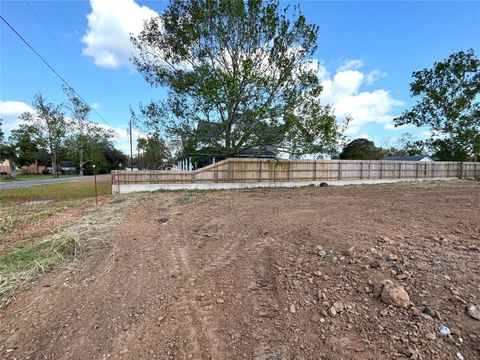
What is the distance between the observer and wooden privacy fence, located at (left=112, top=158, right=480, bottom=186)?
1264 cm

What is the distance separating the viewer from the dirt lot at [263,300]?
1.97 meters

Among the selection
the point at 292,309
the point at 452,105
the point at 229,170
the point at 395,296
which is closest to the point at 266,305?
the point at 292,309

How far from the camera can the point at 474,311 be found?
83.1 inches

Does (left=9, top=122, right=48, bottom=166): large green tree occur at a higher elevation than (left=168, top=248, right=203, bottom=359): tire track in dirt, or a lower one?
higher

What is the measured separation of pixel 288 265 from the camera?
3.26 meters

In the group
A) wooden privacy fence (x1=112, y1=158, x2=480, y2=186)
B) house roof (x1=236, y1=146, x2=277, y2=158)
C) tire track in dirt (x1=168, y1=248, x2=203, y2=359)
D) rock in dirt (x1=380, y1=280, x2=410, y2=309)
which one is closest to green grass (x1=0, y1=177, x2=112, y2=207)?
wooden privacy fence (x1=112, y1=158, x2=480, y2=186)

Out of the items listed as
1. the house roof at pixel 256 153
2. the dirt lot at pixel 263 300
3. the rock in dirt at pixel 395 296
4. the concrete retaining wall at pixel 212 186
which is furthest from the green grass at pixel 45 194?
the rock in dirt at pixel 395 296

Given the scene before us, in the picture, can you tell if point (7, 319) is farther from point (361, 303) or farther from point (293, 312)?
point (361, 303)

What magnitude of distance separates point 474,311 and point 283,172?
1299 centimetres

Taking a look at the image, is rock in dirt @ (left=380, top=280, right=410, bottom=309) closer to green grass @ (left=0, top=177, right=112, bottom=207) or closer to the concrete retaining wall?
the concrete retaining wall

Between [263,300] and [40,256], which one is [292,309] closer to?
[263,300]

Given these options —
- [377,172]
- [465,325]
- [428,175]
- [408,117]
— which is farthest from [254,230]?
[408,117]

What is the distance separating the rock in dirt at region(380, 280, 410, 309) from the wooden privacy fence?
37.2ft

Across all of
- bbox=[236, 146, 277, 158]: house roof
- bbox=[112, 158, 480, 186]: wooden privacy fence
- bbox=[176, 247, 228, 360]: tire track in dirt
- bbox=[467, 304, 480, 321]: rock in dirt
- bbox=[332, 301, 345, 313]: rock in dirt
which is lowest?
bbox=[176, 247, 228, 360]: tire track in dirt
